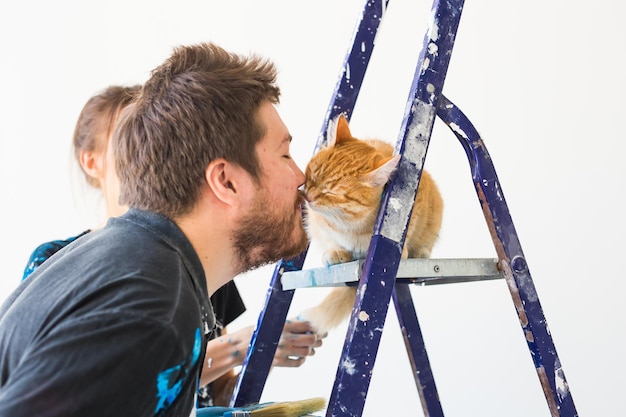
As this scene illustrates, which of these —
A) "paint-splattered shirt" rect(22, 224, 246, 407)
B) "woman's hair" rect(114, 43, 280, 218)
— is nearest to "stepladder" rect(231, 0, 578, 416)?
"woman's hair" rect(114, 43, 280, 218)

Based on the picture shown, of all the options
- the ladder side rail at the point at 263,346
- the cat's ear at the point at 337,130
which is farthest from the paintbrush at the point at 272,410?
the cat's ear at the point at 337,130

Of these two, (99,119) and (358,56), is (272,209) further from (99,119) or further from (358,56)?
(99,119)

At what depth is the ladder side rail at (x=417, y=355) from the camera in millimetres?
1340

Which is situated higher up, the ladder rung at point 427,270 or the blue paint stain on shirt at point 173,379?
the ladder rung at point 427,270

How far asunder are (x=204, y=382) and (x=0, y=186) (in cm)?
143

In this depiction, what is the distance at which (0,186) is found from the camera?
2.54 metres

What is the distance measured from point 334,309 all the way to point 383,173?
0.49 m

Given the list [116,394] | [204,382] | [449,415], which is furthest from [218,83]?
[449,415]

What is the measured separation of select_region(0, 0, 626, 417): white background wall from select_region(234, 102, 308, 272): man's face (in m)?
0.88

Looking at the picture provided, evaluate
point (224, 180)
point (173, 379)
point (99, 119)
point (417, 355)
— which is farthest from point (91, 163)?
point (173, 379)

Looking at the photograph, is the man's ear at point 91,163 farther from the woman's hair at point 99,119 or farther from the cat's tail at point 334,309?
the cat's tail at point 334,309

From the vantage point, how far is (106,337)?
67cm

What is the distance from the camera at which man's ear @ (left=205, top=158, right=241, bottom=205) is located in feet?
3.28

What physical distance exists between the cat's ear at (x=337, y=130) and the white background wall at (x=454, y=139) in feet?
2.62
